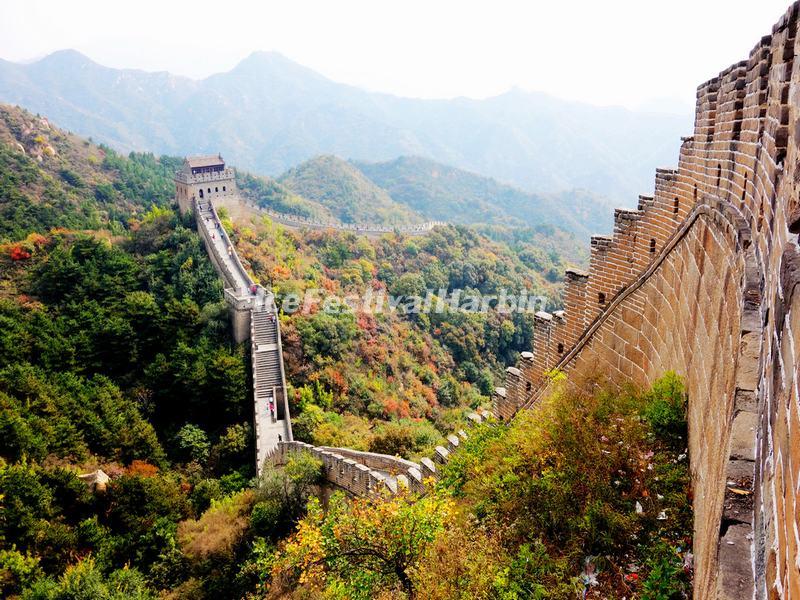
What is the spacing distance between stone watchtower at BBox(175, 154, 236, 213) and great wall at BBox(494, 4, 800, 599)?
93.0 feet

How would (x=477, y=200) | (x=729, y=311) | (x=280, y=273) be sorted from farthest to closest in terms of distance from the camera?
(x=477, y=200) → (x=280, y=273) → (x=729, y=311)

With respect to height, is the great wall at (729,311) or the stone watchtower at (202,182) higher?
the stone watchtower at (202,182)

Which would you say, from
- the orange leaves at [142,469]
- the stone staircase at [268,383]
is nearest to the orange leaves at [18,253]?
the stone staircase at [268,383]

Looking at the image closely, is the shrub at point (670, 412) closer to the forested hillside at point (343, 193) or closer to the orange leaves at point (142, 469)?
the orange leaves at point (142, 469)

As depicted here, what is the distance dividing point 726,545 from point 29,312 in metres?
26.4

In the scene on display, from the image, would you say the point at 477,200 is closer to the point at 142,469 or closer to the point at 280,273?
the point at 280,273

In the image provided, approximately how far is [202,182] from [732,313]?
32464 millimetres

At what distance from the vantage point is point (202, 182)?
32.4m

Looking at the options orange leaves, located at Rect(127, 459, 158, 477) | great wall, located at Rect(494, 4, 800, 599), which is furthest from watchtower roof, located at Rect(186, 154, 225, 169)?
great wall, located at Rect(494, 4, 800, 599)

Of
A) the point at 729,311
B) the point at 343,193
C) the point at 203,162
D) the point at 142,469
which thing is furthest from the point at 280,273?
the point at 343,193

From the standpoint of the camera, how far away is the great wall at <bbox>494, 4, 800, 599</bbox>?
6.72 ft

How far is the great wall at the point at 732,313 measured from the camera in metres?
2.05

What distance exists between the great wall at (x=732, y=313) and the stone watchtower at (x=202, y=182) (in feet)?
93.0

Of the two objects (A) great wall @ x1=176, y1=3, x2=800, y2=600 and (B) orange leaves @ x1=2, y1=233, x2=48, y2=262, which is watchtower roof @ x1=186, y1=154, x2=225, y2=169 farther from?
(A) great wall @ x1=176, y1=3, x2=800, y2=600
